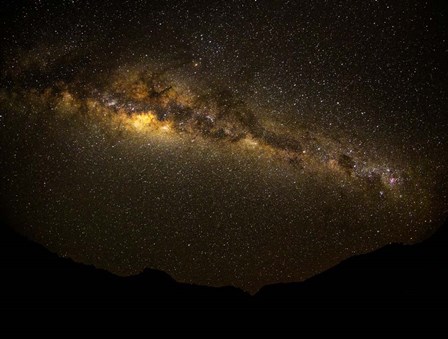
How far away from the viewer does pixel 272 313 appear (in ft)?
44.9

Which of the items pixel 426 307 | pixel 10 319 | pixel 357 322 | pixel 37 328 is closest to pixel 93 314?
pixel 37 328

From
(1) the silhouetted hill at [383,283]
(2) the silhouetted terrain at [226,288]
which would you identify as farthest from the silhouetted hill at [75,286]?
(1) the silhouetted hill at [383,283]

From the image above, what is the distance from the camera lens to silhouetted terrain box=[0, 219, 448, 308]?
10.3 metres

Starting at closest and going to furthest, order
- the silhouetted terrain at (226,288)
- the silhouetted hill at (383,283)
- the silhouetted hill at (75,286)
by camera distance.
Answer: the silhouetted hill at (383,283), the silhouetted terrain at (226,288), the silhouetted hill at (75,286)

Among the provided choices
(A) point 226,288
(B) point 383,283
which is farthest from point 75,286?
(B) point 383,283

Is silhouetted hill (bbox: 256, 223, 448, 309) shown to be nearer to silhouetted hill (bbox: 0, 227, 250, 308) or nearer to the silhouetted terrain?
the silhouetted terrain

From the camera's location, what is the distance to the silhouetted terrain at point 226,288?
10344 mm

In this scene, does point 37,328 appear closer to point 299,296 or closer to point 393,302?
point 299,296

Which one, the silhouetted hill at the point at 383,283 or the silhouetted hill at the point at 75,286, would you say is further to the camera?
the silhouetted hill at the point at 75,286

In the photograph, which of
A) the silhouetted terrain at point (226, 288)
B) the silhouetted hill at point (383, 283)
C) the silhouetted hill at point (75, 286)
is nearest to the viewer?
the silhouetted hill at point (383, 283)

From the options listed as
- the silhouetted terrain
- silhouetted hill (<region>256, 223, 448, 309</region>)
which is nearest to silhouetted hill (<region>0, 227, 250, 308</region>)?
the silhouetted terrain

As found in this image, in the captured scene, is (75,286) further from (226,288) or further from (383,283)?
(383,283)

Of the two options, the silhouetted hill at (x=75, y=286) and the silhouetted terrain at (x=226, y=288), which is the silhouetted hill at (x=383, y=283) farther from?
the silhouetted hill at (x=75, y=286)

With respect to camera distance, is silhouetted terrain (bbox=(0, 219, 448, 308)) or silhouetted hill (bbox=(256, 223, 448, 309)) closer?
silhouetted hill (bbox=(256, 223, 448, 309))
